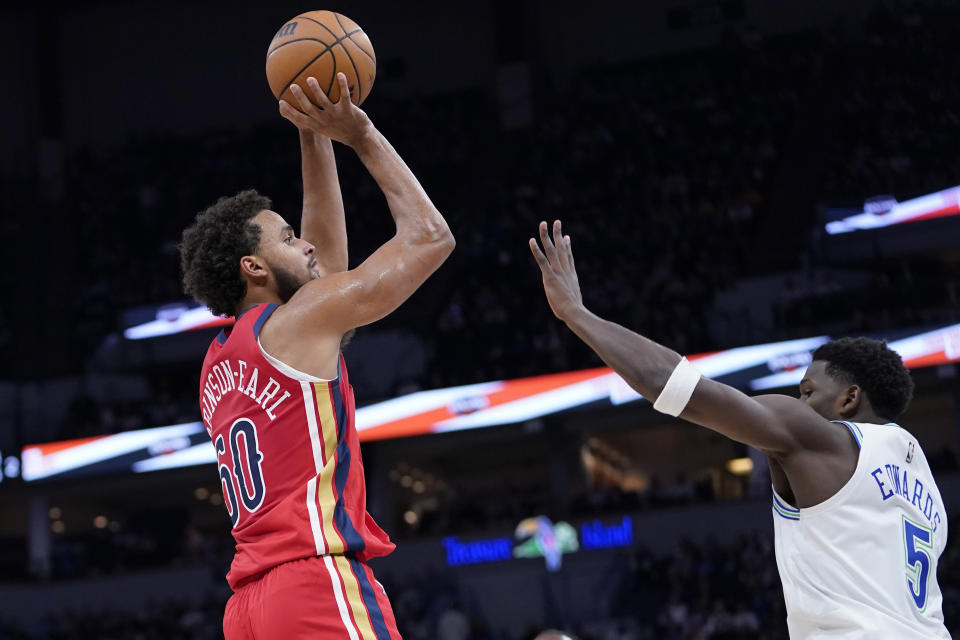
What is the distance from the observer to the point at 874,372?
10.8 feet

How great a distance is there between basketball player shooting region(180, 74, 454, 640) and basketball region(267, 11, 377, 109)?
209 mm

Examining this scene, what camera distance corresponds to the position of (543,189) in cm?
2128

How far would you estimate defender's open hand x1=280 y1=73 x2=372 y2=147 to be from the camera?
336cm

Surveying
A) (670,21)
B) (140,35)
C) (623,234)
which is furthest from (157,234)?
(670,21)

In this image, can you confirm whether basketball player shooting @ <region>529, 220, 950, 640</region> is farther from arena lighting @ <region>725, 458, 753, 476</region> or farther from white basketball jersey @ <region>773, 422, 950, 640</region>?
arena lighting @ <region>725, 458, 753, 476</region>

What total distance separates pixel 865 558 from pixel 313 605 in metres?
1.40

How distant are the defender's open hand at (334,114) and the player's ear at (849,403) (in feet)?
4.98

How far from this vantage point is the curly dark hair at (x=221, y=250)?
3.36 metres

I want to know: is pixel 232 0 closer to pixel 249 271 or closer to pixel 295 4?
pixel 295 4

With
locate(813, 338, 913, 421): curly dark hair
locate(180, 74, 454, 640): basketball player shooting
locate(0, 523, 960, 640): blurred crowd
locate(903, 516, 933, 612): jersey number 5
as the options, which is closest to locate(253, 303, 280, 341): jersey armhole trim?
locate(180, 74, 454, 640): basketball player shooting

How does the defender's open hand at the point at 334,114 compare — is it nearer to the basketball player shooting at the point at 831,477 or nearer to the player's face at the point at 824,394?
the basketball player shooting at the point at 831,477

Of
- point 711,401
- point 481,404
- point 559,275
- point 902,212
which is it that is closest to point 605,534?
point 481,404

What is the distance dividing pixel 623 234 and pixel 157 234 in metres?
9.14

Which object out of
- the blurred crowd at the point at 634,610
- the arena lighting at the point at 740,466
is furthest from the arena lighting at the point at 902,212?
the blurred crowd at the point at 634,610
